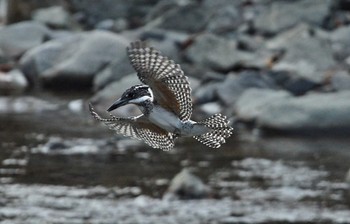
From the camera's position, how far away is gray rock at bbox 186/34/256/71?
28766mm

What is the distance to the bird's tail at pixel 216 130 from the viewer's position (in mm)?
7008

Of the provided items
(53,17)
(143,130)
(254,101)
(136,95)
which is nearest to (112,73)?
(254,101)

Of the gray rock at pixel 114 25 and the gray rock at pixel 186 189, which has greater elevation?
the gray rock at pixel 114 25

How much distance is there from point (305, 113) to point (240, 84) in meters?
3.82

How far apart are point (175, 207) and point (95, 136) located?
5.75 metres

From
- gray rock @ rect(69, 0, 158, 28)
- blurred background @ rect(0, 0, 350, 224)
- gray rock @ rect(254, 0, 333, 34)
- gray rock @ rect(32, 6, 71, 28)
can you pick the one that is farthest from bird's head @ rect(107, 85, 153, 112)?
gray rock @ rect(69, 0, 158, 28)

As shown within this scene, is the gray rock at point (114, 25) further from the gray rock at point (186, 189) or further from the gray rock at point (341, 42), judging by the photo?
the gray rock at point (186, 189)

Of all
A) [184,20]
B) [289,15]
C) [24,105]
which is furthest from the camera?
[184,20]

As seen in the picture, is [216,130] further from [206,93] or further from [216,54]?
[216,54]

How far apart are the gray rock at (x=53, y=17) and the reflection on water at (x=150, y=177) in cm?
1098

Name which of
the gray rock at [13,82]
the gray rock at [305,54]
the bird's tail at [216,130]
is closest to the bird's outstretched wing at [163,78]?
the bird's tail at [216,130]

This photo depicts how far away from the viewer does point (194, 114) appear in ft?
81.7

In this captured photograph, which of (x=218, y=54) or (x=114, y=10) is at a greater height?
(x=114, y=10)

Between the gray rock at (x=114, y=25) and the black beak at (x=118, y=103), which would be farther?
the gray rock at (x=114, y=25)
